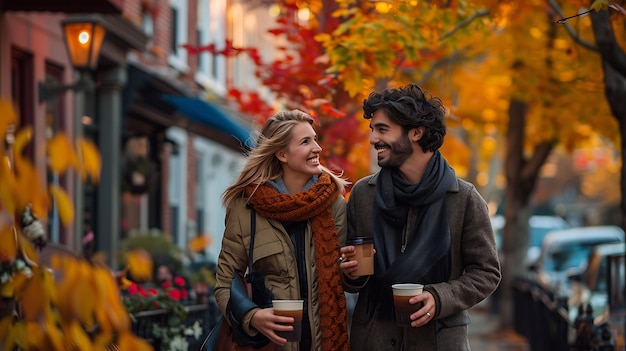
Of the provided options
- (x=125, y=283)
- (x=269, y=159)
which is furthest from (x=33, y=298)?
(x=125, y=283)

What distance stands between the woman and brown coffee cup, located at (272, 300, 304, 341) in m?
0.34

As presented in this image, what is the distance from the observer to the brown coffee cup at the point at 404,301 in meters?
4.32

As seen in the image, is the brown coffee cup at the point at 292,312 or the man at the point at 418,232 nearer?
the brown coffee cup at the point at 292,312

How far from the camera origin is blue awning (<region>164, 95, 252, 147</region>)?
17.5 metres

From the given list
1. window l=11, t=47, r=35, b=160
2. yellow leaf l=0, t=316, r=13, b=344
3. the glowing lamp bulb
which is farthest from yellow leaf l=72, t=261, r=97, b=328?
window l=11, t=47, r=35, b=160

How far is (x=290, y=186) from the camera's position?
→ 4.96 metres

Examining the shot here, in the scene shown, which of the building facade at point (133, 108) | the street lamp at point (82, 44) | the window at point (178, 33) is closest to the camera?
the street lamp at point (82, 44)

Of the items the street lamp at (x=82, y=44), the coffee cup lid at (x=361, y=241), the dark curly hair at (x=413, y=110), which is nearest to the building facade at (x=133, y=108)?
the street lamp at (x=82, y=44)

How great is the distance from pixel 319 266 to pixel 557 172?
7271 centimetres

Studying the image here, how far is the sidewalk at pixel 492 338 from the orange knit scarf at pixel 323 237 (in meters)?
12.4

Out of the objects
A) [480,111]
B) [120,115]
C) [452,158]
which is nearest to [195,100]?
[120,115]

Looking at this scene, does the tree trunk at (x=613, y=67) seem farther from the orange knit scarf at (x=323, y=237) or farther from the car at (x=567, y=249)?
the car at (x=567, y=249)

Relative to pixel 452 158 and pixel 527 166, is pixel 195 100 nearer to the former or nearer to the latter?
pixel 527 166

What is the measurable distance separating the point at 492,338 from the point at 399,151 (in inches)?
597
